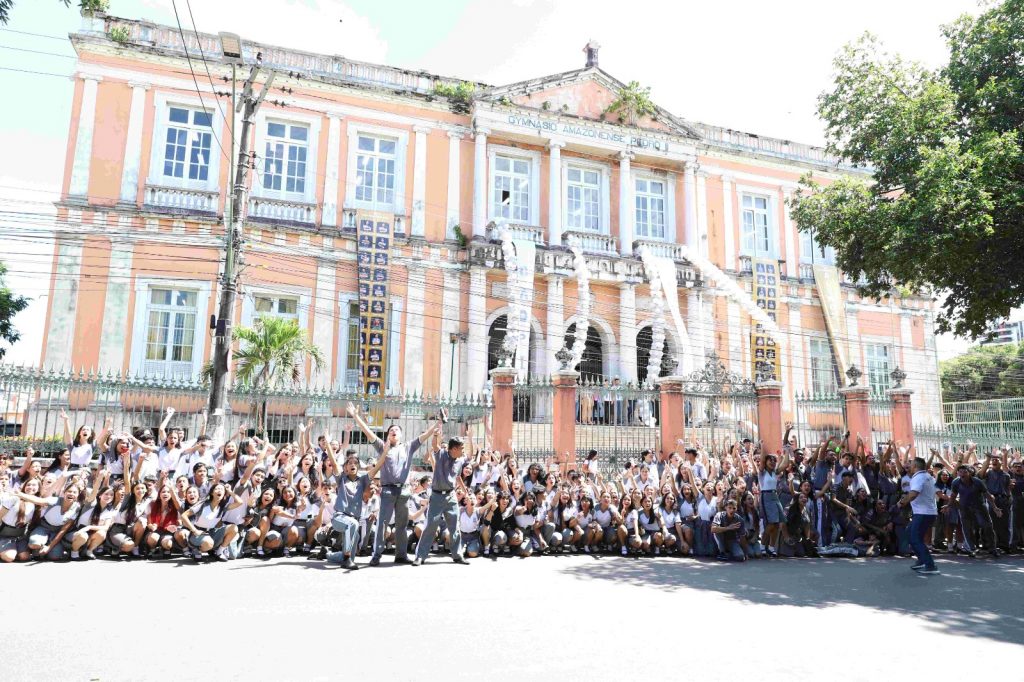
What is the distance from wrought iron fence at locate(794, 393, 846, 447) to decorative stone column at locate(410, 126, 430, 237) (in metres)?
11.4

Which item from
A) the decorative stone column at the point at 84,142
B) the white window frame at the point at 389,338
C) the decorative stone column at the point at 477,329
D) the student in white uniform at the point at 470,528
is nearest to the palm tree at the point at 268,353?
the white window frame at the point at 389,338

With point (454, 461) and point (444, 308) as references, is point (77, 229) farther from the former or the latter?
point (454, 461)

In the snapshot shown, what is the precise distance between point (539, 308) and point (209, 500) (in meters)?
14.0

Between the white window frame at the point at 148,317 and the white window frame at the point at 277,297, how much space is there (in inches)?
37.7

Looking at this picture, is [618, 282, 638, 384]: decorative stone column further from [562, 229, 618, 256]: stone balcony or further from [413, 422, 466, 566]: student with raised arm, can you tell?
[413, 422, 466, 566]: student with raised arm

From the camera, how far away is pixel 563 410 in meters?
15.2

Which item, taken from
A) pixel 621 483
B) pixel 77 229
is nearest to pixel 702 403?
pixel 621 483

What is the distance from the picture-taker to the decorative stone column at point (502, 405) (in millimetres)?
14930

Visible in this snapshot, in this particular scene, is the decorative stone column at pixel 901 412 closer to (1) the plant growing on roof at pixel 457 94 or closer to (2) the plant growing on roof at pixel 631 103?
(2) the plant growing on roof at pixel 631 103

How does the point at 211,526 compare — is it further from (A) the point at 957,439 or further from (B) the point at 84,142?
(A) the point at 957,439

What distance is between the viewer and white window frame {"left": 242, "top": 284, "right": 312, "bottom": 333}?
18719 millimetres

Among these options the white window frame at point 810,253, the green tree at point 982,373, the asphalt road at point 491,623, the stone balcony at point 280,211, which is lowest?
the asphalt road at point 491,623

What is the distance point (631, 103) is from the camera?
22953 millimetres

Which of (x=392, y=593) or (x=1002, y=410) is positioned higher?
(x=1002, y=410)
